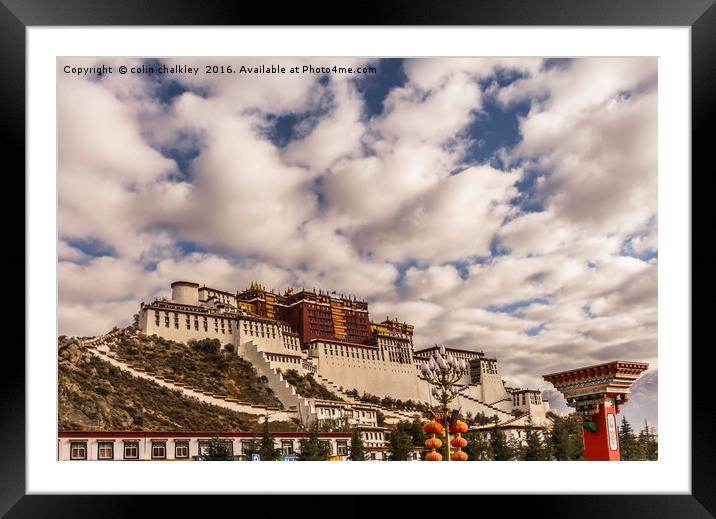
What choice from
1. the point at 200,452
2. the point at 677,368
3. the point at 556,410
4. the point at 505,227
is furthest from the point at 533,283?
the point at 677,368

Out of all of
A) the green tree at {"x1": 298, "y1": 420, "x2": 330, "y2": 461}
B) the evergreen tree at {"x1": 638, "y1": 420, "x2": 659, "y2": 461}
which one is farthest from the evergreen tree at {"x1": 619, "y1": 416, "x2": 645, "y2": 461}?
the green tree at {"x1": 298, "y1": 420, "x2": 330, "y2": 461}

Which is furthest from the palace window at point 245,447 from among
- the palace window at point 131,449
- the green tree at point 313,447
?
the palace window at point 131,449

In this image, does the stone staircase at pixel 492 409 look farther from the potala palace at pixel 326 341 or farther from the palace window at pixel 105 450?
the palace window at pixel 105 450

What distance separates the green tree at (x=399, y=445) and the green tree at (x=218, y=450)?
3067 mm

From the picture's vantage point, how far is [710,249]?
1.80 metres

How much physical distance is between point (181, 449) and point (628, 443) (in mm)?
8484

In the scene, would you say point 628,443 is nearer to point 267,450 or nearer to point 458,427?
point 267,450

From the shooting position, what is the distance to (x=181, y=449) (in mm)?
12188

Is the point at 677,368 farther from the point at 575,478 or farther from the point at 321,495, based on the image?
the point at 321,495

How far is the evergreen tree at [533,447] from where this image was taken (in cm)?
1362

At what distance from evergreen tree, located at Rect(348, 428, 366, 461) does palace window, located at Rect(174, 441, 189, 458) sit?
2922 mm

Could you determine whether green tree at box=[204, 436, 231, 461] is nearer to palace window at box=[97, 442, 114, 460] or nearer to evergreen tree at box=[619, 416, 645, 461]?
palace window at box=[97, 442, 114, 460]

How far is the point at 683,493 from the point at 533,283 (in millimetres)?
11670

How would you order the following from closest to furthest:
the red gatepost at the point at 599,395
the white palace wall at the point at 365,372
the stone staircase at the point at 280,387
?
the red gatepost at the point at 599,395
the stone staircase at the point at 280,387
the white palace wall at the point at 365,372
